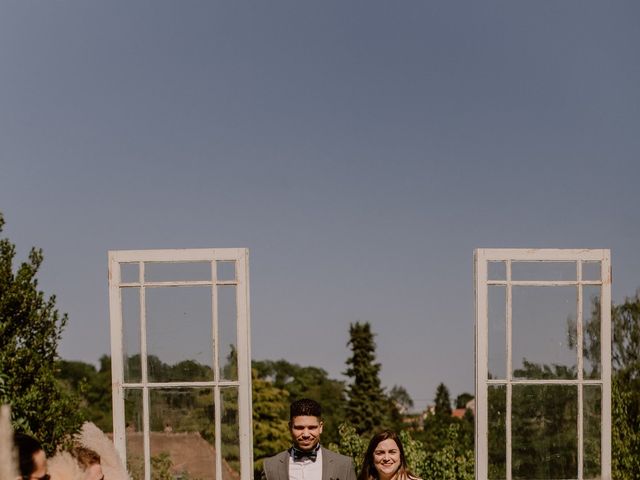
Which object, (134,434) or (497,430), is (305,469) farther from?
(497,430)

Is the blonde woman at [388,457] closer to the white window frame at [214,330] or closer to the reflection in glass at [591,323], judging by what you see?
the white window frame at [214,330]

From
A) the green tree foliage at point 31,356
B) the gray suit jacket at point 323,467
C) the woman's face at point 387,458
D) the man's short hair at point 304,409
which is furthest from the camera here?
the green tree foliage at point 31,356

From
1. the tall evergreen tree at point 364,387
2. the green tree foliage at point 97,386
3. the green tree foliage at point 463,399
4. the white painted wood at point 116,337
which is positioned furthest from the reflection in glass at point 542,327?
the green tree foliage at point 463,399

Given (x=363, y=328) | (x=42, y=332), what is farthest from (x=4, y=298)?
(x=363, y=328)

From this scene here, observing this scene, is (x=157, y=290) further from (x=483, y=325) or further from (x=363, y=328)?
(x=363, y=328)

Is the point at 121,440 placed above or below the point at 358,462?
above

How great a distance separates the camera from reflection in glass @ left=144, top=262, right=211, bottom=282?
495 cm

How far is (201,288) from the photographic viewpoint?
497 cm

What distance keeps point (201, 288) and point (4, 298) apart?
1.32m

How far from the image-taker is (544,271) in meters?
5.02

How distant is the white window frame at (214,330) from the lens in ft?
16.0

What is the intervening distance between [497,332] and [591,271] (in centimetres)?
75

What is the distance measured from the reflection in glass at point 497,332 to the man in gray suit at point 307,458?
1.64 metres

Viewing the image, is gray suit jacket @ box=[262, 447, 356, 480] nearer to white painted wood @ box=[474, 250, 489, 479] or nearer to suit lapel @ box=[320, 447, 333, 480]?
suit lapel @ box=[320, 447, 333, 480]
